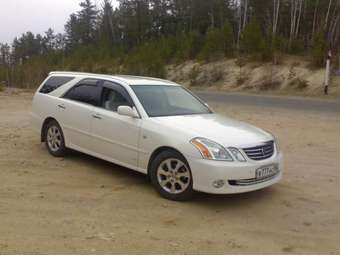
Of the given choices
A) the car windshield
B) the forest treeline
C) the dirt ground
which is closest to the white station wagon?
the car windshield

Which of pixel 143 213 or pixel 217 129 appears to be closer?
pixel 143 213

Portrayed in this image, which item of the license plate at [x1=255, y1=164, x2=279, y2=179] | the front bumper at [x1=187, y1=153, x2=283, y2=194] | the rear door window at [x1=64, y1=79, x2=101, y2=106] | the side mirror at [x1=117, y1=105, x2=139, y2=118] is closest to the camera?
the front bumper at [x1=187, y1=153, x2=283, y2=194]

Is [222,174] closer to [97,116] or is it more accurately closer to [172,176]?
[172,176]

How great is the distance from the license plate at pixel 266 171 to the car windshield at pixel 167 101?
1495 millimetres

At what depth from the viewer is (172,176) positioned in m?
5.22

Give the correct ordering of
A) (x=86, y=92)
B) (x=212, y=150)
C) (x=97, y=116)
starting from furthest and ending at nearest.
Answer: (x=86, y=92) → (x=97, y=116) → (x=212, y=150)

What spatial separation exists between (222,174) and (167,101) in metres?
1.88

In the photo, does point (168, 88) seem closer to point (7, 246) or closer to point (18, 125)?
point (7, 246)

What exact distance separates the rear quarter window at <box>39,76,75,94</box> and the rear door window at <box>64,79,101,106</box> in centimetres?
34

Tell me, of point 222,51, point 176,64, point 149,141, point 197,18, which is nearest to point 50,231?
point 149,141

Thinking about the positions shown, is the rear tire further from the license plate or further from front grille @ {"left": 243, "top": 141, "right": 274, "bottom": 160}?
the license plate

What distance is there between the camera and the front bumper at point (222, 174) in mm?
4859

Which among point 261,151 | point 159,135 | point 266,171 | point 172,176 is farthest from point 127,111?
point 266,171

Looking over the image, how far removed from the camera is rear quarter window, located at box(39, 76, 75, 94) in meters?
7.44
